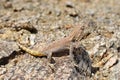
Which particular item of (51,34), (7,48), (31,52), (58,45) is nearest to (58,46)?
(58,45)

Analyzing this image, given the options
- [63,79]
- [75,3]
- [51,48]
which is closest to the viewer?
[63,79]

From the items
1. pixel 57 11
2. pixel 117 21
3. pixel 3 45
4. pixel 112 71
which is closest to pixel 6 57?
pixel 3 45

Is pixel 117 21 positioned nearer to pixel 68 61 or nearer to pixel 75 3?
pixel 75 3

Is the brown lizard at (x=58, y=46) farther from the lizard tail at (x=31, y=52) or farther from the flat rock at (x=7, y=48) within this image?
the flat rock at (x=7, y=48)

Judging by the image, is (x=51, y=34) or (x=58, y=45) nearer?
(x=58, y=45)

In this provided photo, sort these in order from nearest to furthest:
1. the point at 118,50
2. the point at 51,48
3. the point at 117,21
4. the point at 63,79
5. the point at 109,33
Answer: the point at 63,79
the point at 51,48
the point at 118,50
the point at 109,33
the point at 117,21

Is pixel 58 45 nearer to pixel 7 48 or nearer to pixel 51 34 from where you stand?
pixel 51 34

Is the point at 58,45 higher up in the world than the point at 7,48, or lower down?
higher up

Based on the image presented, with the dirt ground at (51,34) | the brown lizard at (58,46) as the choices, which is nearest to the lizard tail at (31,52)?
the brown lizard at (58,46)
